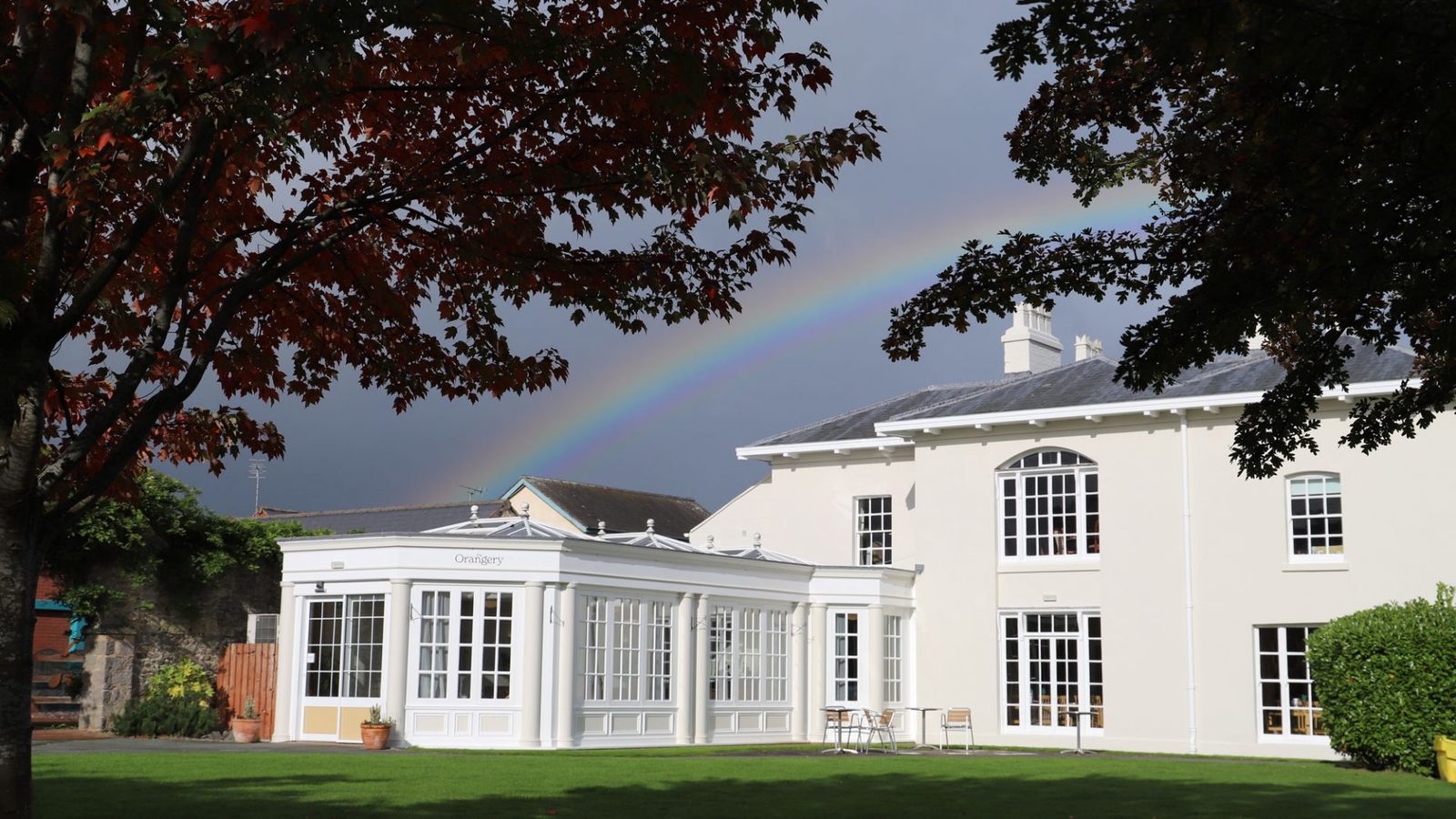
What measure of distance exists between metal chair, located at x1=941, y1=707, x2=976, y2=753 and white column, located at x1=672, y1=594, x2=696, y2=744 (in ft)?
15.1

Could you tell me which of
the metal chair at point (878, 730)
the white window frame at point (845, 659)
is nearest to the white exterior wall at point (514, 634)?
the metal chair at point (878, 730)

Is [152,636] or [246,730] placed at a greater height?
[152,636]

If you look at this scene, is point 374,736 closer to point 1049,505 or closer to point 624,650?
point 624,650

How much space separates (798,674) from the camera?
1062 inches

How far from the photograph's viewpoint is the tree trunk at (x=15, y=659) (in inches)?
287

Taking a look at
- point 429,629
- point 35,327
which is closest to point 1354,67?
point 35,327

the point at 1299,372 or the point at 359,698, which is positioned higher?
the point at 1299,372

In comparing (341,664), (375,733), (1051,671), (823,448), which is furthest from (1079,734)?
(341,664)

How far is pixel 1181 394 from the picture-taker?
2583 cm

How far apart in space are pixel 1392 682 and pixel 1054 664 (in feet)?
26.7

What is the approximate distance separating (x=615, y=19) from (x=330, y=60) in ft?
9.52

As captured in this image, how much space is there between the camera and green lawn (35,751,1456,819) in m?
12.5

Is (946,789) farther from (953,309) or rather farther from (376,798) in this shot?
(953,309)

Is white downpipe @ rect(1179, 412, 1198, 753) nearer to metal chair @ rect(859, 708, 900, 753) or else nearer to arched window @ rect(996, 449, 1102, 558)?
arched window @ rect(996, 449, 1102, 558)
